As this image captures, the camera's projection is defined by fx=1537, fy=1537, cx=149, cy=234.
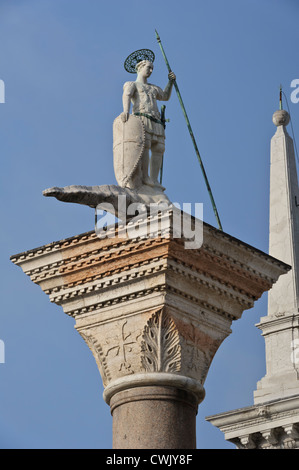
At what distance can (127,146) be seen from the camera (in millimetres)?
19203

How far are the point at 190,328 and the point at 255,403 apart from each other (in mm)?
19117

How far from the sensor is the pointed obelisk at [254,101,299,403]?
3697 cm

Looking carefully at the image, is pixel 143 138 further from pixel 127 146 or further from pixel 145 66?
pixel 145 66

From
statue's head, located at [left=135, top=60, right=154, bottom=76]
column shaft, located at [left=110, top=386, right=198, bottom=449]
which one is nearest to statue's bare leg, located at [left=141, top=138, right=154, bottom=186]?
statue's head, located at [left=135, top=60, right=154, bottom=76]

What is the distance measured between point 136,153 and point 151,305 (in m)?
2.47

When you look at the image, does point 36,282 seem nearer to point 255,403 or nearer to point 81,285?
point 81,285

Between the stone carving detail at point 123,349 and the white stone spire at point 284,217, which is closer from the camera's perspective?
the stone carving detail at point 123,349

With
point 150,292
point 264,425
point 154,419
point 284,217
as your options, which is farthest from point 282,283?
point 154,419

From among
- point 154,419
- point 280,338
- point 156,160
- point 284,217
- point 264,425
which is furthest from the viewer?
point 284,217

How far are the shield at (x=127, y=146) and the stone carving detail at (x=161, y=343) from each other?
2.19 m

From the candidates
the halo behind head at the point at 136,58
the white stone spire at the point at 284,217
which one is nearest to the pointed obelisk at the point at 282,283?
the white stone spire at the point at 284,217

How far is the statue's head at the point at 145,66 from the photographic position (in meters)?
20.3

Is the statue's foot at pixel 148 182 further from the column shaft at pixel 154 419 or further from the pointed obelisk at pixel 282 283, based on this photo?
the pointed obelisk at pixel 282 283
